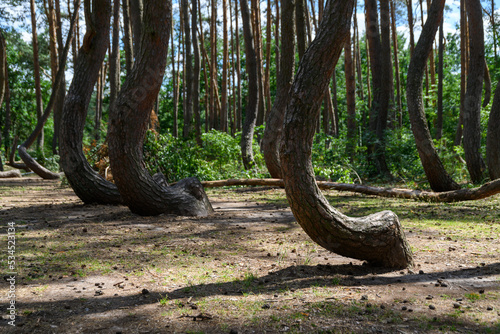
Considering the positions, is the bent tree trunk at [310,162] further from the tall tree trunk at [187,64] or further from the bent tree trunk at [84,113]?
the tall tree trunk at [187,64]

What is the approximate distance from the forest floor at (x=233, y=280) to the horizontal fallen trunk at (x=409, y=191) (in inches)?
33.7

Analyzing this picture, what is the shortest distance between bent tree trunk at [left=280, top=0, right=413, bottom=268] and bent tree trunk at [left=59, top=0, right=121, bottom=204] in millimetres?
5233

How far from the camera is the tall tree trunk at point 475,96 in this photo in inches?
412

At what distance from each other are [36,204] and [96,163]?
9.52ft

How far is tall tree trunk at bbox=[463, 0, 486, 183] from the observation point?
1046 cm

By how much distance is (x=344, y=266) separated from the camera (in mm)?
4199

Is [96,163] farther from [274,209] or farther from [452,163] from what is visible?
[452,163]

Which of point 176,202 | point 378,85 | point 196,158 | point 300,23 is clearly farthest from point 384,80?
point 176,202

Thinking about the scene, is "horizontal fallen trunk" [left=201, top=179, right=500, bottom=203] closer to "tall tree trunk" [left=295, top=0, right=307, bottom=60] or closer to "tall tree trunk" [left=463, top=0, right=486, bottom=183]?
"tall tree trunk" [left=463, top=0, right=486, bottom=183]

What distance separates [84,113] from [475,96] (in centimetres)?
913

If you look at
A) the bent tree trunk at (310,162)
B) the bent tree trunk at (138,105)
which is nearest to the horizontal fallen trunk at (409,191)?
the bent tree trunk at (310,162)

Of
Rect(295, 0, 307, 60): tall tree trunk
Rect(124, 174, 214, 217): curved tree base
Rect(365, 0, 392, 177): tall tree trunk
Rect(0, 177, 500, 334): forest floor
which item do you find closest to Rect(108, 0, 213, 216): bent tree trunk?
Rect(124, 174, 214, 217): curved tree base

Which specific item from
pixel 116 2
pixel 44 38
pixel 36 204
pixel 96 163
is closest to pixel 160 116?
pixel 44 38

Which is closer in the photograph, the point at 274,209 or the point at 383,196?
the point at 274,209
